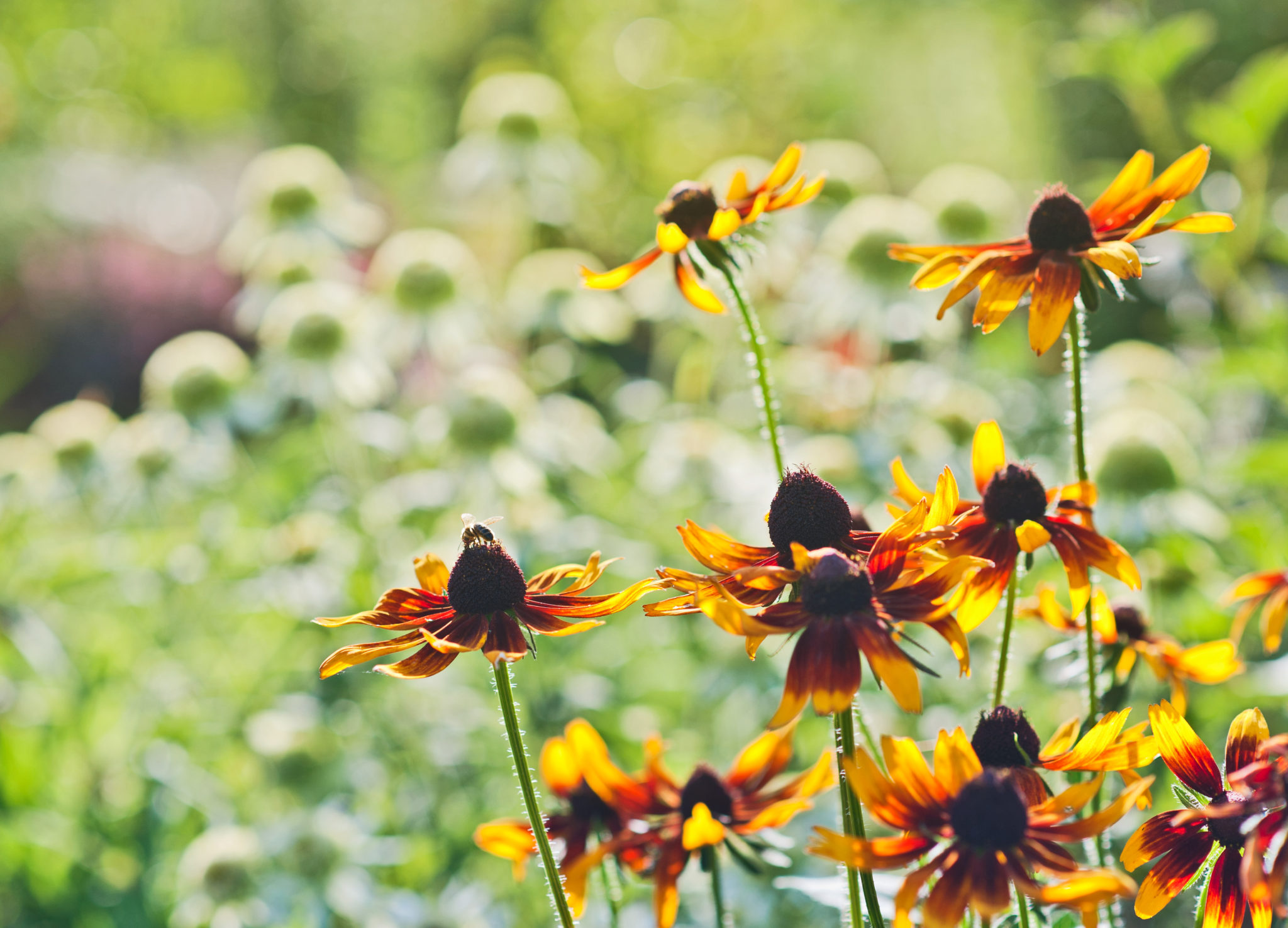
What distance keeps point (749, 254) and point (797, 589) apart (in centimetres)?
38

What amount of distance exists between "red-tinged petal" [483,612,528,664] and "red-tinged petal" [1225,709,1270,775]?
46 centimetres

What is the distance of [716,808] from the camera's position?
906 millimetres

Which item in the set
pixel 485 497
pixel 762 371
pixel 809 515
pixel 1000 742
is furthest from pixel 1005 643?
pixel 485 497

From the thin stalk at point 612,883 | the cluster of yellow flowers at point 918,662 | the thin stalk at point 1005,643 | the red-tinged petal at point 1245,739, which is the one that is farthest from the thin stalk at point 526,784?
the red-tinged petal at point 1245,739

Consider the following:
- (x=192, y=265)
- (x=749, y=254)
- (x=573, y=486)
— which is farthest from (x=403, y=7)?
(x=749, y=254)

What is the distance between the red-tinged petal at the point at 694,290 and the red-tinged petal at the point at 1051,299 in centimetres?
23

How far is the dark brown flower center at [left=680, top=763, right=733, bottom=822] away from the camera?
35.4 inches

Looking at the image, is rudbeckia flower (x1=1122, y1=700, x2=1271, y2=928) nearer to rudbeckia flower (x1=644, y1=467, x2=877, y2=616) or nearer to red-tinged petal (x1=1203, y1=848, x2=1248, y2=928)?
red-tinged petal (x1=1203, y1=848, x2=1248, y2=928)

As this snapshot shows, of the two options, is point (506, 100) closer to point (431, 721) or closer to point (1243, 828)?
point (431, 721)

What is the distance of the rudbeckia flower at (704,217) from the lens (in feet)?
2.72

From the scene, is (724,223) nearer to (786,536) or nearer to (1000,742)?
(786,536)

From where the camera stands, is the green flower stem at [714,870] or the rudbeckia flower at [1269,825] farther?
the green flower stem at [714,870]

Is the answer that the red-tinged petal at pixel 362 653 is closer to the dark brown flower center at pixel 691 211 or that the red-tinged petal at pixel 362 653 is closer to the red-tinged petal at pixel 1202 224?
the dark brown flower center at pixel 691 211

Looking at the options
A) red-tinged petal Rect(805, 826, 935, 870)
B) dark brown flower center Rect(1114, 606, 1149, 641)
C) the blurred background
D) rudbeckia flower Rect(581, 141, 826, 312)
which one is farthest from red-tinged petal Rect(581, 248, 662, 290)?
dark brown flower center Rect(1114, 606, 1149, 641)
